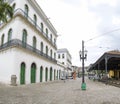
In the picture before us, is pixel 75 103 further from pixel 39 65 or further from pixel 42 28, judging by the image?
pixel 42 28

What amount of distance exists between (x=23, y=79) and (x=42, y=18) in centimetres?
1254

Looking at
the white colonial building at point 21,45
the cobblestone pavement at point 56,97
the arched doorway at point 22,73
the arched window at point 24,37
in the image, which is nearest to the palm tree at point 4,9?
the cobblestone pavement at point 56,97

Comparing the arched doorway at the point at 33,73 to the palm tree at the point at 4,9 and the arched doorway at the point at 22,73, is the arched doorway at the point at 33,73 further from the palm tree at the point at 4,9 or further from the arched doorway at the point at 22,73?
the palm tree at the point at 4,9

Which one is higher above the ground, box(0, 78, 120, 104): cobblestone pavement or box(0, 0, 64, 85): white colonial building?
box(0, 0, 64, 85): white colonial building

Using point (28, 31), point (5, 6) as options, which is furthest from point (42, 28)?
point (5, 6)

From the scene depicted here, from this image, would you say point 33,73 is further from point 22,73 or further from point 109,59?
A: point 109,59

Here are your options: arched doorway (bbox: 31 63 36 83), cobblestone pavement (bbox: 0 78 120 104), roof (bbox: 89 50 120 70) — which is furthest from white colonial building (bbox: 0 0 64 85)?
roof (bbox: 89 50 120 70)

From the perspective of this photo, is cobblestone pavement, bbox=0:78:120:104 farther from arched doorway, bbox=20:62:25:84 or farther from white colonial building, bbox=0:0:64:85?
arched doorway, bbox=20:62:25:84

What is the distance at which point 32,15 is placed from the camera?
2569cm

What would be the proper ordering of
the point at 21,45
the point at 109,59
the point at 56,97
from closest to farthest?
the point at 56,97
the point at 21,45
the point at 109,59

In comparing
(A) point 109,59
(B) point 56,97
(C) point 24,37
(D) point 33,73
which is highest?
(C) point 24,37

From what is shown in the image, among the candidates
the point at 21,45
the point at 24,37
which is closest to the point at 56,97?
the point at 21,45

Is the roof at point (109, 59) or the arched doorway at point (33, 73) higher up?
the roof at point (109, 59)

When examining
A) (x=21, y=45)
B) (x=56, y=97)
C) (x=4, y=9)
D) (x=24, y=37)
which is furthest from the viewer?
(x=24, y=37)
